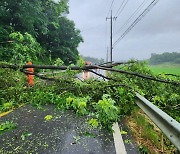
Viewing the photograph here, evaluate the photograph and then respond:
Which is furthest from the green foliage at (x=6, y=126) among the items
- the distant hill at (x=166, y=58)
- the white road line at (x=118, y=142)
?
the distant hill at (x=166, y=58)

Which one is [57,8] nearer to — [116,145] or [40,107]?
[40,107]

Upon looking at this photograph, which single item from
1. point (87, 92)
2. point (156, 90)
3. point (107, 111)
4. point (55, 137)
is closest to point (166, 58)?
point (156, 90)

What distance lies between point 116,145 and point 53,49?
99.7 feet

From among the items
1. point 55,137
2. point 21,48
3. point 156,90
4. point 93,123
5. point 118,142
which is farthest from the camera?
point 21,48

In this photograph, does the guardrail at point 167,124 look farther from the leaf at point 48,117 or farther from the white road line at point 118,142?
the leaf at point 48,117

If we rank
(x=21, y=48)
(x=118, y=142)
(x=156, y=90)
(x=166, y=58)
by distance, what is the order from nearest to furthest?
1. (x=118, y=142)
2. (x=156, y=90)
3. (x=21, y=48)
4. (x=166, y=58)

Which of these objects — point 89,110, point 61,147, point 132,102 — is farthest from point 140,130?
point 61,147

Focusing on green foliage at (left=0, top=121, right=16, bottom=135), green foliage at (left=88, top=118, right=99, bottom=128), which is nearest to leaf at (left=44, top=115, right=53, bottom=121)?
green foliage at (left=0, top=121, right=16, bottom=135)

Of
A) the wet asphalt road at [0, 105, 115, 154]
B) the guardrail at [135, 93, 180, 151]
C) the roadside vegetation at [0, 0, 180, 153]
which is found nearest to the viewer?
the guardrail at [135, 93, 180, 151]

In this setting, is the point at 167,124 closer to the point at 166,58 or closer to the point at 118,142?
the point at 118,142

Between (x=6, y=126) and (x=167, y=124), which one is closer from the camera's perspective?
(x=167, y=124)

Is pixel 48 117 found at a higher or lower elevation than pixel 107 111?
lower

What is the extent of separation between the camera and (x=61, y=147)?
3.57 m

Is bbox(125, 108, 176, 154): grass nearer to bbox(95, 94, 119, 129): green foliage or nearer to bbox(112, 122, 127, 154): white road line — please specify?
bbox(112, 122, 127, 154): white road line
